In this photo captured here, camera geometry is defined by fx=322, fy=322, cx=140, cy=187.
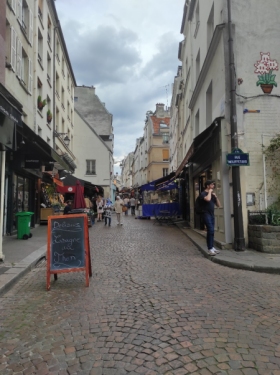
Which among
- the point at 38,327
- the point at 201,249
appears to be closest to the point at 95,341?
the point at 38,327

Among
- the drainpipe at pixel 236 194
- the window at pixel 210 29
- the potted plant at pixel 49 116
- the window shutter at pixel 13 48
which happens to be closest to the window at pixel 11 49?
the window shutter at pixel 13 48

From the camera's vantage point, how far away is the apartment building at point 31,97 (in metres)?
11.6

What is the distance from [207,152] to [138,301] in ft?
24.1

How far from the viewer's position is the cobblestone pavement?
2.86 metres

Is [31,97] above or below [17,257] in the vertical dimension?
above

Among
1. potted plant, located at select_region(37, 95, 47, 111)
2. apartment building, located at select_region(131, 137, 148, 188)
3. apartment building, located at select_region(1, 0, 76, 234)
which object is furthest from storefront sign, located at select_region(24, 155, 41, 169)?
apartment building, located at select_region(131, 137, 148, 188)

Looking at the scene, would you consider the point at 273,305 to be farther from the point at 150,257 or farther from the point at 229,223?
the point at 229,223

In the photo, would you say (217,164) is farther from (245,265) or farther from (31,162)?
(31,162)

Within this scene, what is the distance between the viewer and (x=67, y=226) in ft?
19.1

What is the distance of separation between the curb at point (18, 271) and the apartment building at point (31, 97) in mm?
1664

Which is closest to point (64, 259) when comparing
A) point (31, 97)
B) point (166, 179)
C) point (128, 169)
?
point (31, 97)

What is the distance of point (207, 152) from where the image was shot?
35.8ft

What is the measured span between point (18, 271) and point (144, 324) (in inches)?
139

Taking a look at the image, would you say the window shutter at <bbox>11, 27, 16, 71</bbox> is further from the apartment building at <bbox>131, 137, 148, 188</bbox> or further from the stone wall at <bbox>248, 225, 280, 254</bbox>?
the apartment building at <bbox>131, 137, 148, 188</bbox>
